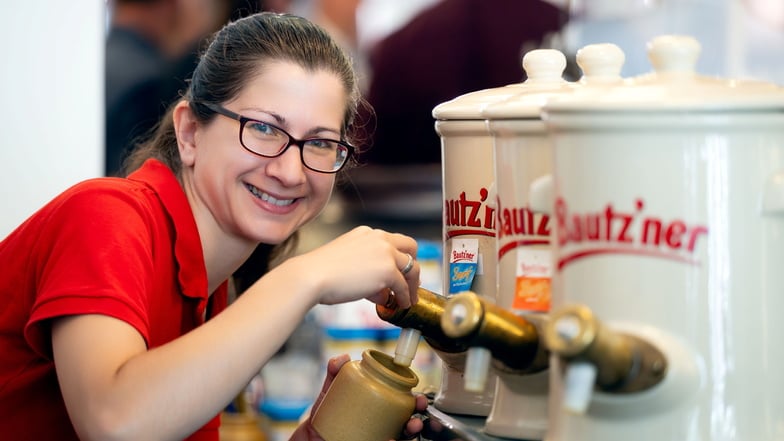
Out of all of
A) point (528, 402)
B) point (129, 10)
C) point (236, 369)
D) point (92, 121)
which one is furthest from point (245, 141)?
point (129, 10)

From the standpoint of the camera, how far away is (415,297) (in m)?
1.00

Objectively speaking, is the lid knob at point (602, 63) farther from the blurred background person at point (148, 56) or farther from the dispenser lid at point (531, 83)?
the blurred background person at point (148, 56)

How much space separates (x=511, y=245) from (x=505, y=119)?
4.4 inches

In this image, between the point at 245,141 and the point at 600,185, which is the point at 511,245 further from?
the point at 245,141

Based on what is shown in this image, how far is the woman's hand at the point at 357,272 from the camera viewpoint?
1.00 m

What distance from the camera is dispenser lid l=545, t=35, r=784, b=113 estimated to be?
2.42ft

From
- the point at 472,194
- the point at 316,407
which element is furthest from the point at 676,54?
the point at 316,407

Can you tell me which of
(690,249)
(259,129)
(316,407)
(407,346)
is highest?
(259,129)

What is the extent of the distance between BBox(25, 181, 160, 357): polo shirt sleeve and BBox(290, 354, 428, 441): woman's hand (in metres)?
0.23

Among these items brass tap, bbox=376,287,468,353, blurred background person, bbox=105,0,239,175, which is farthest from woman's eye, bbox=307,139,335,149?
blurred background person, bbox=105,0,239,175

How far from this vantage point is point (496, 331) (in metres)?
0.80

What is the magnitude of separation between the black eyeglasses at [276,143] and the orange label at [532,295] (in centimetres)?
44

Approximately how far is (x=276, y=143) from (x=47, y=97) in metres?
1.67

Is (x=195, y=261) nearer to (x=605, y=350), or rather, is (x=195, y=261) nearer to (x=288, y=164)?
(x=288, y=164)
